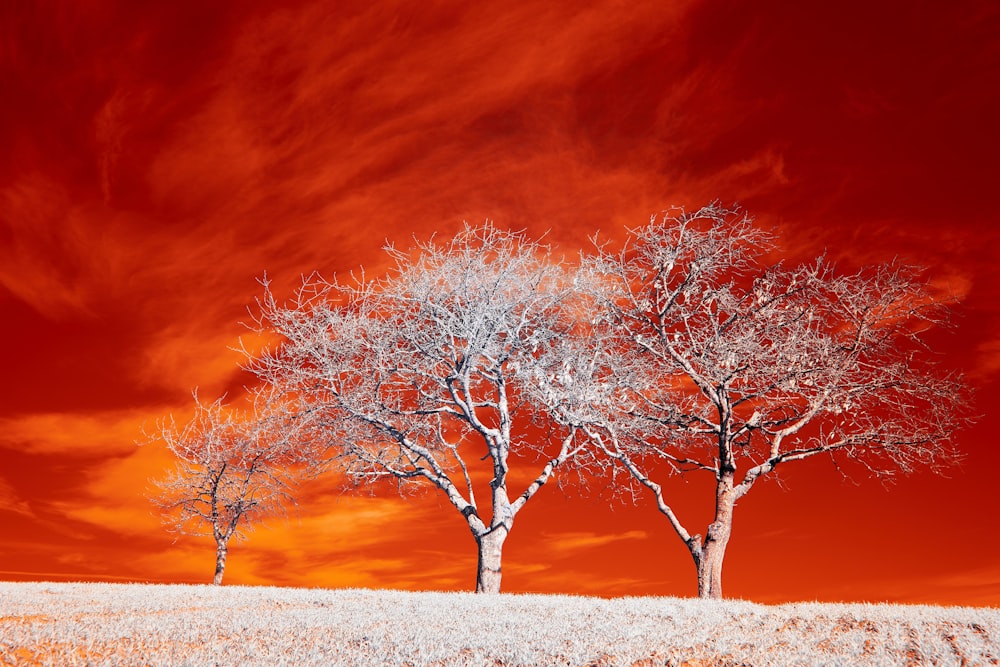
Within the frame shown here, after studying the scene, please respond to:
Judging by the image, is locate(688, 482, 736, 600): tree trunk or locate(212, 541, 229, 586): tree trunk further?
locate(212, 541, 229, 586): tree trunk

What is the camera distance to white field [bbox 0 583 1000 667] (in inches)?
412

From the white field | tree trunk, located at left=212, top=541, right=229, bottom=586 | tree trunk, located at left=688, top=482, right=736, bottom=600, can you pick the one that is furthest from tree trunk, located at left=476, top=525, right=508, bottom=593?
tree trunk, located at left=212, top=541, right=229, bottom=586

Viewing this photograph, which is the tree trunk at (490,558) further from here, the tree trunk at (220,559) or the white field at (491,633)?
the tree trunk at (220,559)

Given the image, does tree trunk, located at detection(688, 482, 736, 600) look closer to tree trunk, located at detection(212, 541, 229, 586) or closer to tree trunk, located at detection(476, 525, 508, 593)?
tree trunk, located at detection(476, 525, 508, 593)

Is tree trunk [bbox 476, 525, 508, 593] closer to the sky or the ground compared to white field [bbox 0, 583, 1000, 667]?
closer to the sky

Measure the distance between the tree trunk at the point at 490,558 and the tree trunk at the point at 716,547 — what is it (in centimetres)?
573

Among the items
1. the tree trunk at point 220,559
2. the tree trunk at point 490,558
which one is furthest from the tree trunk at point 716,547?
the tree trunk at point 220,559

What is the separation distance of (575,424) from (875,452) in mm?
9576

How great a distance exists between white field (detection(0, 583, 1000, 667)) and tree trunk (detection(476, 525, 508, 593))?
685cm

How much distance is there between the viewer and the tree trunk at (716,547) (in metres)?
21.6

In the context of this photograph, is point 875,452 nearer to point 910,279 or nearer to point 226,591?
point 910,279

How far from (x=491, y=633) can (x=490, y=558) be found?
1123 centimetres

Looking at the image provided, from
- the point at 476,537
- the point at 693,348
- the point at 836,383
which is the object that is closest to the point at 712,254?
the point at 693,348

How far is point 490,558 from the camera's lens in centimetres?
2278
